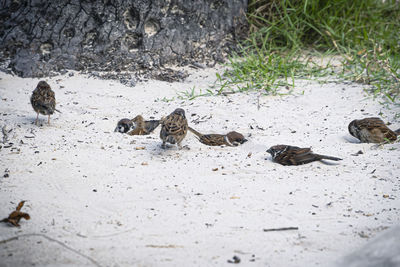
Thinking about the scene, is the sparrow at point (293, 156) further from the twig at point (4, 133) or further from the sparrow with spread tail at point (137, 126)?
the twig at point (4, 133)

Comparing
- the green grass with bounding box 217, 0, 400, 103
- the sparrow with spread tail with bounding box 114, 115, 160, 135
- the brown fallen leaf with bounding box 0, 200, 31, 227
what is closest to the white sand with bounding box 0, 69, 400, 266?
the brown fallen leaf with bounding box 0, 200, 31, 227

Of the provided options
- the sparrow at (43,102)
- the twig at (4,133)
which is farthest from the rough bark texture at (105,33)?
the twig at (4,133)

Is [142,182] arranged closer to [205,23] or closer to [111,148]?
[111,148]

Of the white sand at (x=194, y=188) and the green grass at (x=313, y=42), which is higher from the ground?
the green grass at (x=313, y=42)

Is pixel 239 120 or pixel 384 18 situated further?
pixel 384 18

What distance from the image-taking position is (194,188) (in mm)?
3975

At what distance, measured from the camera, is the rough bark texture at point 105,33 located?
7.14 m

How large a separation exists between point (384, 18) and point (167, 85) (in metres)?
5.14

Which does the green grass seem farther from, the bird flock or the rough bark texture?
the bird flock

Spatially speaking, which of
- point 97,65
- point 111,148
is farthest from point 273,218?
point 97,65

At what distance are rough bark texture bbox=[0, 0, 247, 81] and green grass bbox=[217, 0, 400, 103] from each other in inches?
36.9

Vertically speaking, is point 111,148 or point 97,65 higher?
point 97,65

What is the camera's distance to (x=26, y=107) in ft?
20.8

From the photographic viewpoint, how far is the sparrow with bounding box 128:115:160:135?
5.91 metres
